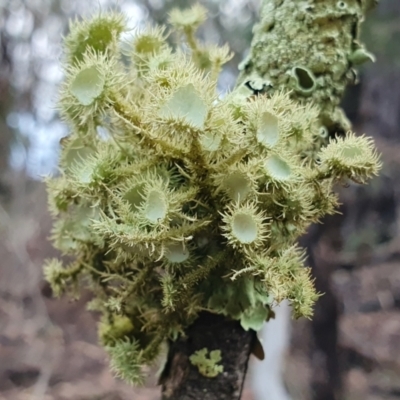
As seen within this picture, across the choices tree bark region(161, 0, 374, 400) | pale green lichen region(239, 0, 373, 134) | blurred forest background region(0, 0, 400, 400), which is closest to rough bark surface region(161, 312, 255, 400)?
tree bark region(161, 0, 374, 400)

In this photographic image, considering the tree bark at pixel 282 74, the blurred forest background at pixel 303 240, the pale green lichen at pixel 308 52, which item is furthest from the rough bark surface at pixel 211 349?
the blurred forest background at pixel 303 240

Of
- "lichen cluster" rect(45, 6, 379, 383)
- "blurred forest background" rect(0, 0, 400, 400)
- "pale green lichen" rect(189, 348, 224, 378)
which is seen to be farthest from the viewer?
"blurred forest background" rect(0, 0, 400, 400)

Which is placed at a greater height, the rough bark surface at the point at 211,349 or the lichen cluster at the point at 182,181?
the lichen cluster at the point at 182,181

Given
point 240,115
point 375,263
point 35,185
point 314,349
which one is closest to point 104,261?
point 240,115

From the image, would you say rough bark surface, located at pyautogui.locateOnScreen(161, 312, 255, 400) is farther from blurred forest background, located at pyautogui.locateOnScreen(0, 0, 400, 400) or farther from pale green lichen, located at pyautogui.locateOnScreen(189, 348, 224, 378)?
blurred forest background, located at pyautogui.locateOnScreen(0, 0, 400, 400)

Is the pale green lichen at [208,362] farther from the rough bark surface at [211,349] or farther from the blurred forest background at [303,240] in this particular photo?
the blurred forest background at [303,240]

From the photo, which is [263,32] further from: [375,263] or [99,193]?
[375,263]
